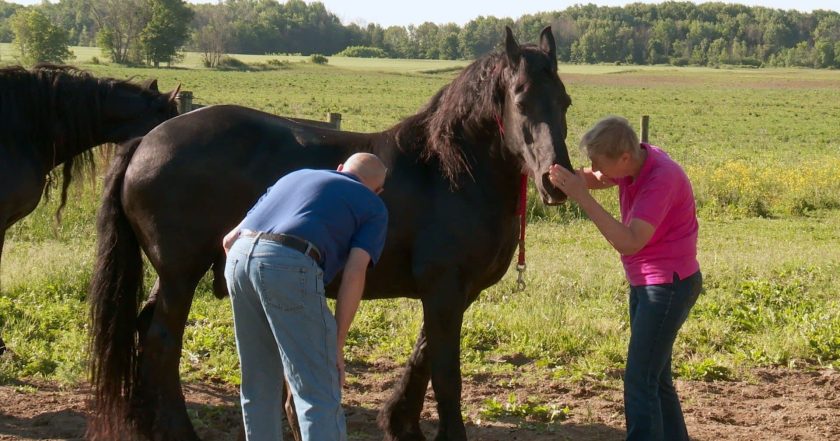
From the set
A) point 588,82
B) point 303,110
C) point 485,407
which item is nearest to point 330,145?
point 485,407

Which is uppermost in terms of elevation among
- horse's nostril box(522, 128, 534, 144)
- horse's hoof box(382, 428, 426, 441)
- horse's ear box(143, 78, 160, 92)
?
horse's ear box(143, 78, 160, 92)

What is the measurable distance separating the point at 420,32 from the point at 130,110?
291 feet

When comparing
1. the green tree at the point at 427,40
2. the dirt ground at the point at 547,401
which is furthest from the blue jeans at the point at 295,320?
the green tree at the point at 427,40

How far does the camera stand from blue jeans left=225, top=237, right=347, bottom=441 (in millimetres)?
3391

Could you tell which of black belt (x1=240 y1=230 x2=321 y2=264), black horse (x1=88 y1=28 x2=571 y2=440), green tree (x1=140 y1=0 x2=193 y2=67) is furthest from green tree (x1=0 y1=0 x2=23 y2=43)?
black belt (x1=240 y1=230 x2=321 y2=264)

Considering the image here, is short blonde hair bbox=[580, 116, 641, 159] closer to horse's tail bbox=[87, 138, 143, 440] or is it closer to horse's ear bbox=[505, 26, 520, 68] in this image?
horse's ear bbox=[505, 26, 520, 68]

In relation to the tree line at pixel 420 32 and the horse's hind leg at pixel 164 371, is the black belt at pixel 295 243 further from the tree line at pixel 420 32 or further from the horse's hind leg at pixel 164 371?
the tree line at pixel 420 32

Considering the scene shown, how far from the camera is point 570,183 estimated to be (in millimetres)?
4105

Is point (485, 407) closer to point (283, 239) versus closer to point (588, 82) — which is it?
point (283, 239)

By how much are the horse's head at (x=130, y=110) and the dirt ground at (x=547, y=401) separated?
→ 2054 mm

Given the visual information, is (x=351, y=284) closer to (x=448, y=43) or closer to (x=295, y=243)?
(x=295, y=243)

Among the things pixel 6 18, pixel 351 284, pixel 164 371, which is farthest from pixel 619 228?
pixel 6 18

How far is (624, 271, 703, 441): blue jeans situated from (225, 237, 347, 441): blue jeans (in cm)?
165

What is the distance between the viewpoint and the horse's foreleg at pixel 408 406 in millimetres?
5059
